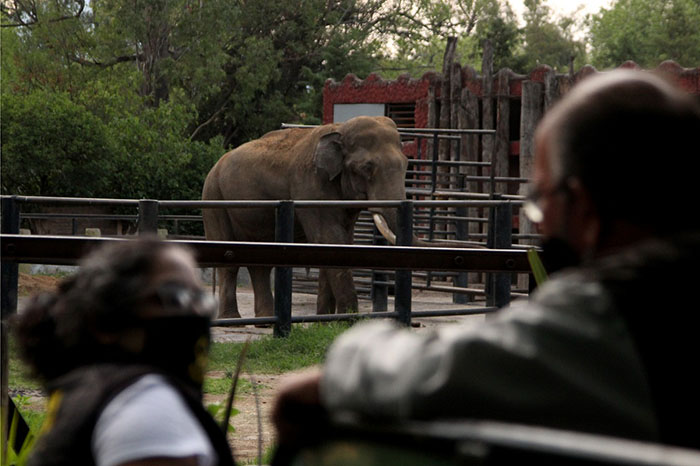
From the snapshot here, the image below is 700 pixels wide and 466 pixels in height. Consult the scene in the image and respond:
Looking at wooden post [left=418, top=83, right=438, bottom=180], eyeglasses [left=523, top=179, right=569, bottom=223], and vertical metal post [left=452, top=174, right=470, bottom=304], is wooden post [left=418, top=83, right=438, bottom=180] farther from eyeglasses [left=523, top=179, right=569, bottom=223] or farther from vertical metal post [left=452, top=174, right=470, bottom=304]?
eyeglasses [left=523, top=179, right=569, bottom=223]

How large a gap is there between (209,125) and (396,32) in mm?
7387

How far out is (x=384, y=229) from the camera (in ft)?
39.8

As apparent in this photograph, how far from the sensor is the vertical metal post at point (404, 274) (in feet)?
31.4

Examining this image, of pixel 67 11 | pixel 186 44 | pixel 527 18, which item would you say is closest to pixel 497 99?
pixel 186 44

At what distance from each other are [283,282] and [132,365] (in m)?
7.23

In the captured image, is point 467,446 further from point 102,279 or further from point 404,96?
point 404,96

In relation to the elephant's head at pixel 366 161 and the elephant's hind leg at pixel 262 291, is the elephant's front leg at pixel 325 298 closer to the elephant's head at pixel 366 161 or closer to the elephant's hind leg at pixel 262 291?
the elephant's hind leg at pixel 262 291

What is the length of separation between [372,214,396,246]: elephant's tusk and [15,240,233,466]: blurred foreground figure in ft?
32.7

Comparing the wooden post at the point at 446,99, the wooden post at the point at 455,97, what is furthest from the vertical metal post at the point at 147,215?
the wooden post at the point at 446,99

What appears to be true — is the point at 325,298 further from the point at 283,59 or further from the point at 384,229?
the point at 283,59

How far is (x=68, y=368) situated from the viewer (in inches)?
79.0

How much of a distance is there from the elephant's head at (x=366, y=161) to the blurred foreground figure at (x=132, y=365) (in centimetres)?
Result: 1030

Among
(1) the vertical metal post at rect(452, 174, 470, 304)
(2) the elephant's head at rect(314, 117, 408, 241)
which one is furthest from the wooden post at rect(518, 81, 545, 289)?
(2) the elephant's head at rect(314, 117, 408, 241)

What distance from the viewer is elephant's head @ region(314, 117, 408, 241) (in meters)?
12.4
